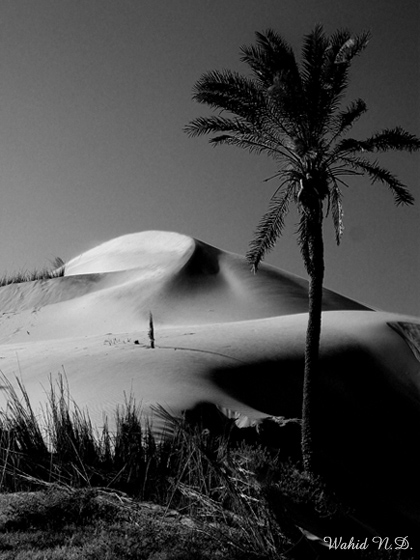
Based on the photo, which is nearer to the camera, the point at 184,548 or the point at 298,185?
the point at 184,548

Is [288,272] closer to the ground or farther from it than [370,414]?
farther from it

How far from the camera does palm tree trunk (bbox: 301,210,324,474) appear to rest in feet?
43.2

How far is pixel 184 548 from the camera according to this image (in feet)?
19.9

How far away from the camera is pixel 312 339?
1333 cm

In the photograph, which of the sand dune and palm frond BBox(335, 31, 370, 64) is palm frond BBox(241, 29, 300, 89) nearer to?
palm frond BBox(335, 31, 370, 64)

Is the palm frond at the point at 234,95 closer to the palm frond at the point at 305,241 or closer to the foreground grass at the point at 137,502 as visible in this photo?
the palm frond at the point at 305,241

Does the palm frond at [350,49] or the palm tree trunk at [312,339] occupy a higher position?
the palm frond at [350,49]

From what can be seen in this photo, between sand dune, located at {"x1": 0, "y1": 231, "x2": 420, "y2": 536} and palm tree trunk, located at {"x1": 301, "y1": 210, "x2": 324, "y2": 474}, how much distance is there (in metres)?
1.51

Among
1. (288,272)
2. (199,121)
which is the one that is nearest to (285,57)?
(199,121)

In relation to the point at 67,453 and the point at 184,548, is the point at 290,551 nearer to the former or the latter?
the point at 184,548

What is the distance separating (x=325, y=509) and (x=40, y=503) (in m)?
4.65

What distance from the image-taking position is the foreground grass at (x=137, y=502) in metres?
6.06

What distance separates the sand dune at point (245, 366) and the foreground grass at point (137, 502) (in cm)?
451

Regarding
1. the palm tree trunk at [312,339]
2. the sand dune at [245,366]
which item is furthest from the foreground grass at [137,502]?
the sand dune at [245,366]
